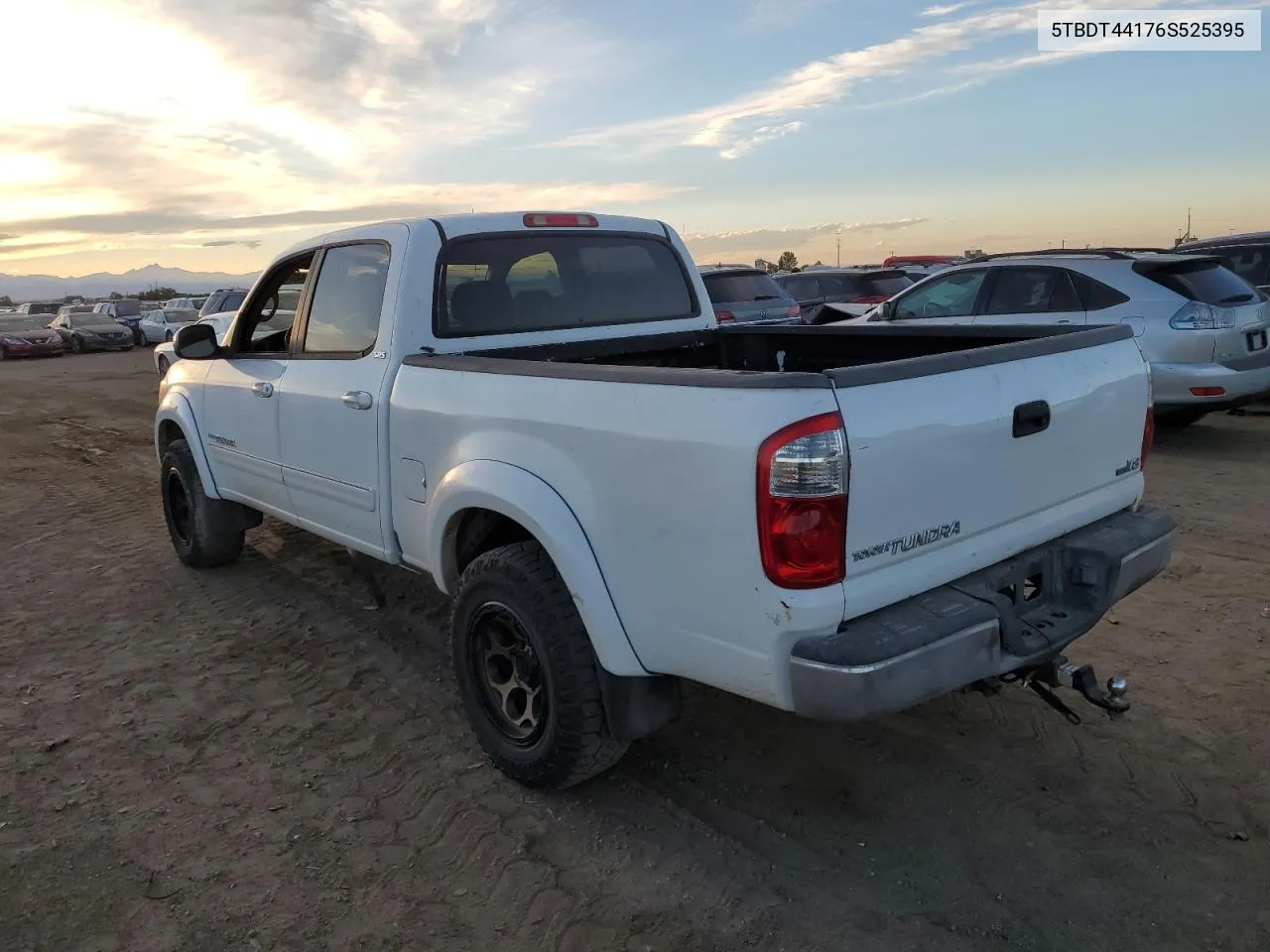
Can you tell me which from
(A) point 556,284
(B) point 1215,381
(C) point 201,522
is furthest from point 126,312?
(B) point 1215,381

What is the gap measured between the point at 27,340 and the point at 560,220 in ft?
105

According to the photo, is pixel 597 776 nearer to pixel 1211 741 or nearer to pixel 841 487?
pixel 841 487

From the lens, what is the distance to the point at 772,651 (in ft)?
8.32

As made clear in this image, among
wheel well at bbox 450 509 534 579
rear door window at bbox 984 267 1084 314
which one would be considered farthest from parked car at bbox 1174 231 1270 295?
wheel well at bbox 450 509 534 579

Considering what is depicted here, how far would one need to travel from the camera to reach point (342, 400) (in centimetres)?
411

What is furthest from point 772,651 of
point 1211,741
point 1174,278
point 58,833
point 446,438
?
point 1174,278

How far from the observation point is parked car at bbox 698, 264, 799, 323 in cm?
1268

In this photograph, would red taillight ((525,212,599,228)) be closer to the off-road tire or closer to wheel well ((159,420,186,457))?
the off-road tire

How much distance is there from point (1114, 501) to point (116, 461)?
407 inches

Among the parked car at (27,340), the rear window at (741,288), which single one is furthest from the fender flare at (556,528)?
the parked car at (27,340)

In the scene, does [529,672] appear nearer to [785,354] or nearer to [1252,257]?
[785,354]

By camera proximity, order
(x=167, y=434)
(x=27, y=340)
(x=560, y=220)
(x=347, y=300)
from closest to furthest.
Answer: (x=347, y=300) < (x=560, y=220) < (x=167, y=434) < (x=27, y=340)

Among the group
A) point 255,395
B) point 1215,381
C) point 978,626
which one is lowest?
point 1215,381

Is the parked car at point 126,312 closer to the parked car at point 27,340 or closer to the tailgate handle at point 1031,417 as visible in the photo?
the parked car at point 27,340
